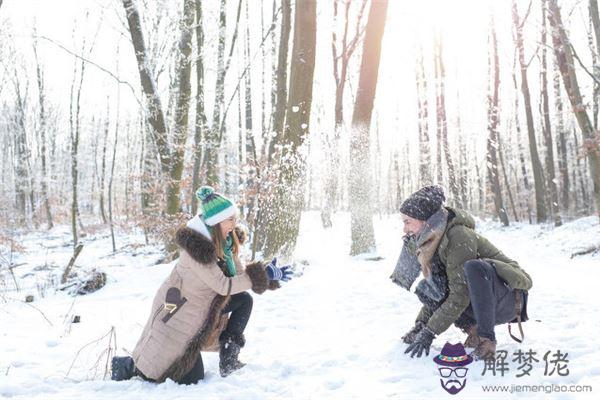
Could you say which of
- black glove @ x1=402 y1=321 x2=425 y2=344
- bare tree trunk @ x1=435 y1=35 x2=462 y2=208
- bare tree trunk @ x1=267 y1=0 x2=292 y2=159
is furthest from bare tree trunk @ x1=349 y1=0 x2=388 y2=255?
bare tree trunk @ x1=435 y1=35 x2=462 y2=208

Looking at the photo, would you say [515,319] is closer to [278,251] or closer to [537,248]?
[278,251]

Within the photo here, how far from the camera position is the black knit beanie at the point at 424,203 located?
2.80 m

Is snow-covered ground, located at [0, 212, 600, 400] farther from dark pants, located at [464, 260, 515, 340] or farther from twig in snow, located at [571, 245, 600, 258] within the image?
twig in snow, located at [571, 245, 600, 258]

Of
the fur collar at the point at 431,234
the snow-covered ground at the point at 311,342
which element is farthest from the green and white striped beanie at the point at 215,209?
the fur collar at the point at 431,234

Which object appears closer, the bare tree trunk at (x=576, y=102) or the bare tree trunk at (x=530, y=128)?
the bare tree trunk at (x=576, y=102)

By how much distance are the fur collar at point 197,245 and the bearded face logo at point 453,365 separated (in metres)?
1.46

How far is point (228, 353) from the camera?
2.87 meters

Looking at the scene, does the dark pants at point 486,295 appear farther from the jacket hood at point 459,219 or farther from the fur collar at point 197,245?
the fur collar at point 197,245

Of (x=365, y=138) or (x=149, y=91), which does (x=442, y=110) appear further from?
(x=149, y=91)

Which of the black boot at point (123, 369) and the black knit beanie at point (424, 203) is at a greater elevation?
the black knit beanie at point (424, 203)

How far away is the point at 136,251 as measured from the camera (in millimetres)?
15586

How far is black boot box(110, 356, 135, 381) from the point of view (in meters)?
2.79

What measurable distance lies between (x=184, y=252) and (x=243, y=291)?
0.44 metres

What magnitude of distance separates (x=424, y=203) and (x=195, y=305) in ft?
4.97
